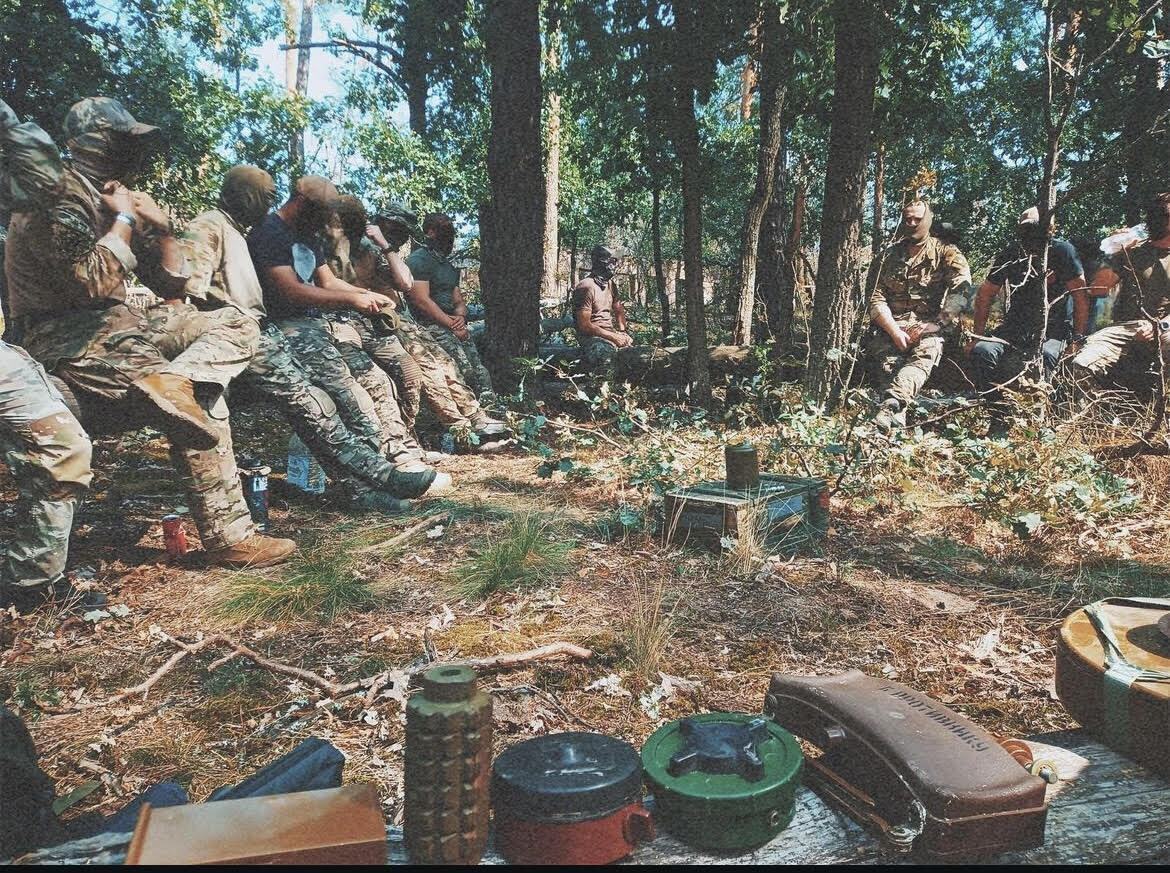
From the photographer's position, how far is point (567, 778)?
141 cm

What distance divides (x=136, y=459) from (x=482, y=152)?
40.6 ft

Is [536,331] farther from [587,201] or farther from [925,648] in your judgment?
[587,201]

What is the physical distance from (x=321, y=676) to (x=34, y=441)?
58.3 inches

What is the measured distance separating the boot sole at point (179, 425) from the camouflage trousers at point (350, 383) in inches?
52.1

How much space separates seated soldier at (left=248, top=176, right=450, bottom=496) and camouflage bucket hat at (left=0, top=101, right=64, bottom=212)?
1.92 metres

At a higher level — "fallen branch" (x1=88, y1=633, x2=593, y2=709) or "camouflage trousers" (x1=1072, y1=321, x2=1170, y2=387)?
"camouflage trousers" (x1=1072, y1=321, x2=1170, y2=387)

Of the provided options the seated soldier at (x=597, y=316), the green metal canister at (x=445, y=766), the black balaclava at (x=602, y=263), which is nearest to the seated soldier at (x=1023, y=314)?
the seated soldier at (x=597, y=316)

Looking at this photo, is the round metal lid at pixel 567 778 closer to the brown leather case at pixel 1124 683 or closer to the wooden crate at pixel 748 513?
the brown leather case at pixel 1124 683

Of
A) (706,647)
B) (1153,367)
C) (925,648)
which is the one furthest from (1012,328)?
(706,647)

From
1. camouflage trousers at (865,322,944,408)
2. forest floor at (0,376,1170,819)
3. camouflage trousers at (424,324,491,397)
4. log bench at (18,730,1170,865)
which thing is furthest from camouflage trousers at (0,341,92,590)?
camouflage trousers at (865,322,944,408)

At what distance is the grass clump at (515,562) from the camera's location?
3.51m

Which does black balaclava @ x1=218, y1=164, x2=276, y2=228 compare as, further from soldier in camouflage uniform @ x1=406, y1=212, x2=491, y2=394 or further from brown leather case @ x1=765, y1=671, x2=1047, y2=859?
brown leather case @ x1=765, y1=671, x2=1047, y2=859

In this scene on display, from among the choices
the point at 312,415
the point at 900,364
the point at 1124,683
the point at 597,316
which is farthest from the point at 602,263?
the point at 1124,683

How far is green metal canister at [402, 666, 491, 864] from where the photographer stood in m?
1.31
